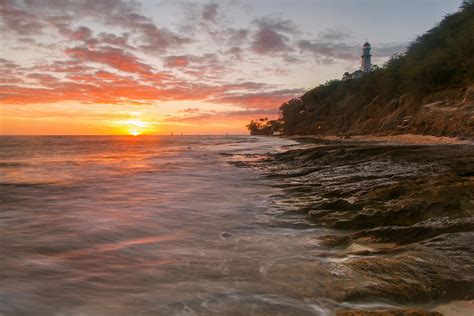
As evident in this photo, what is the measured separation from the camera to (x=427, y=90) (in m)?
33.9

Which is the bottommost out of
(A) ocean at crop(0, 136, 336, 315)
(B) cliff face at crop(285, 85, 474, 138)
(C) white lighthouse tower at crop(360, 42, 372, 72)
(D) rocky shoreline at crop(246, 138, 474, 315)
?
(A) ocean at crop(0, 136, 336, 315)

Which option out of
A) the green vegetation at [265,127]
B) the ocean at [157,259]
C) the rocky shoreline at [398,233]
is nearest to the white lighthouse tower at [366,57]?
the green vegetation at [265,127]

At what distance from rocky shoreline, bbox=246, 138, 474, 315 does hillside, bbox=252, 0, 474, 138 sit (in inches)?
677

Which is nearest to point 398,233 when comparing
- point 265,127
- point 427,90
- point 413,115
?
point 413,115

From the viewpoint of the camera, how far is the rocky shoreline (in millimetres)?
3441

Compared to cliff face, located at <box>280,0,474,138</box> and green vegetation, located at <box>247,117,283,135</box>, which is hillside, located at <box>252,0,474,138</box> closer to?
cliff face, located at <box>280,0,474,138</box>

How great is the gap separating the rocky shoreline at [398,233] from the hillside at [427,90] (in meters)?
17.2

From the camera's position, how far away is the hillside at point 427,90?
2623 centimetres

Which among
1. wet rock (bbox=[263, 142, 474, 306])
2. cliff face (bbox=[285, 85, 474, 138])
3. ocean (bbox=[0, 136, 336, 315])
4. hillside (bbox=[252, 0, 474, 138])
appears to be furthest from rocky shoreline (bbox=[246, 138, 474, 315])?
hillside (bbox=[252, 0, 474, 138])

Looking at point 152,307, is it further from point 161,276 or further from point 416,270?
point 416,270

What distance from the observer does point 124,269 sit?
4.73 m

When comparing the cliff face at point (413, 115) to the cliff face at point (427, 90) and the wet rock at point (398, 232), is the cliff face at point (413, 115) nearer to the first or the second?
the cliff face at point (427, 90)

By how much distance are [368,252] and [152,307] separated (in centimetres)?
282

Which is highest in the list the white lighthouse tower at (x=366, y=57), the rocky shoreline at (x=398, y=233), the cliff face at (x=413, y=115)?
the white lighthouse tower at (x=366, y=57)
